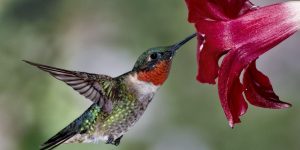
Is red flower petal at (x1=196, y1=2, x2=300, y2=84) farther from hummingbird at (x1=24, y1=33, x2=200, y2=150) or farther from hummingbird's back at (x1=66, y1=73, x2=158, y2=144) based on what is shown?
hummingbird's back at (x1=66, y1=73, x2=158, y2=144)

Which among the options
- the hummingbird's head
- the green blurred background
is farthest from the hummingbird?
the green blurred background

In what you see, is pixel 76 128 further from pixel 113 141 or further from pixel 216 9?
pixel 216 9

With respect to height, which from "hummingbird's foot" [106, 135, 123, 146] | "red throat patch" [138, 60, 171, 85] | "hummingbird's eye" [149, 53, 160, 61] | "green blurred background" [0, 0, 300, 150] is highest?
"hummingbird's eye" [149, 53, 160, 61]

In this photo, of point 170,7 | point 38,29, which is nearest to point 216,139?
point 170,7

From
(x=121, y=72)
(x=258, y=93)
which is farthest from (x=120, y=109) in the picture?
(x=121, y=72)

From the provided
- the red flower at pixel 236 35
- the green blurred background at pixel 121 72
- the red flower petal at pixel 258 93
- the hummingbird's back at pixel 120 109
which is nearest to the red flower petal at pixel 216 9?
the red flower at pixel 236 35

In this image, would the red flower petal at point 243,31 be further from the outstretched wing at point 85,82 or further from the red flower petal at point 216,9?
the outstretched wing at point 85,82
